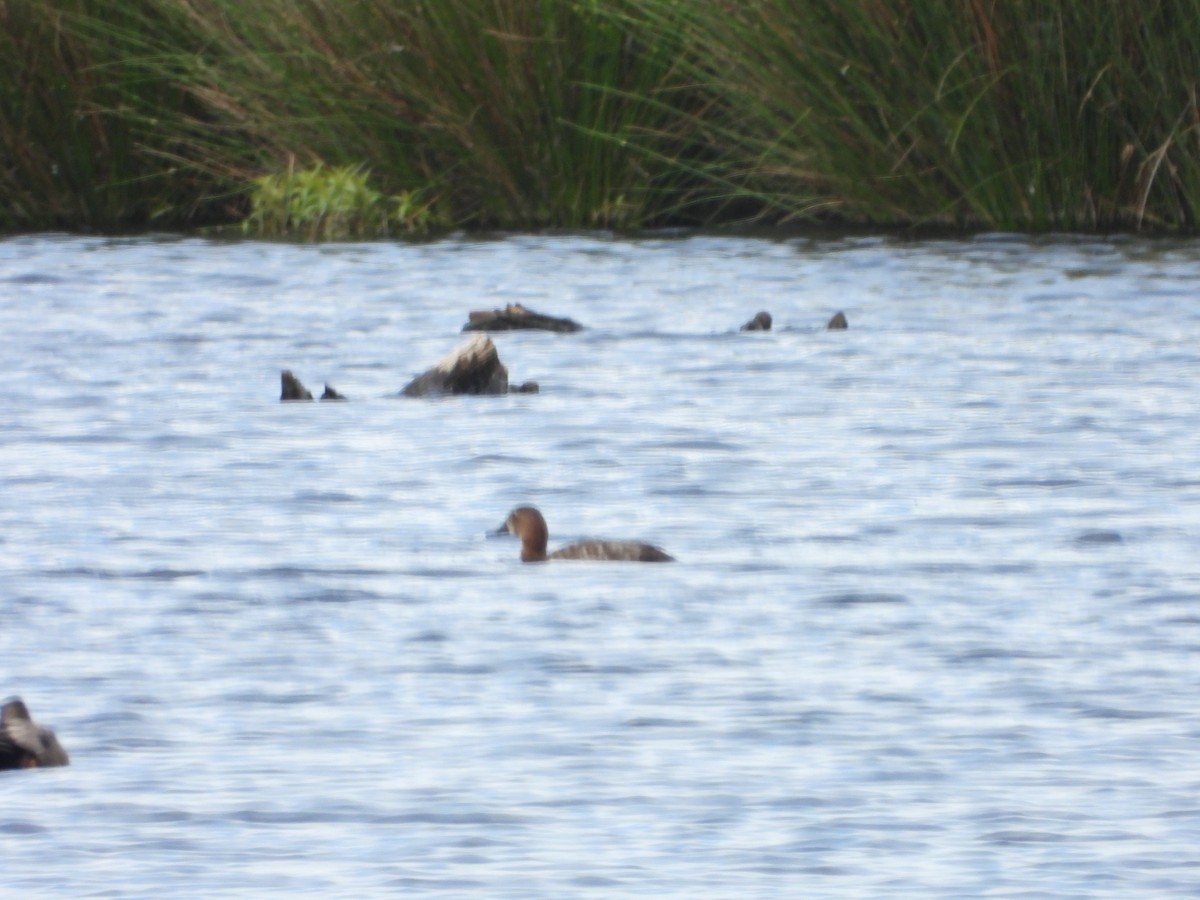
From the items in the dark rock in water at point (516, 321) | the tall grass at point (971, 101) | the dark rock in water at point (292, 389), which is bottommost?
the dark rock in water at point (292, 389)

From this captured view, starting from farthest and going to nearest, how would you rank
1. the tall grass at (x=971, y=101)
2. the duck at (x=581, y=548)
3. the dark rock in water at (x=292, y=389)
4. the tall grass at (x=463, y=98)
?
the tall grass at (x=463, y=98) < the tall grass at (x=971, y=101) < the dark rock in water at (x=292, y=389) < the duck at (x=581, y=548)

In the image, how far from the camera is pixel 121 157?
1956 centimetres

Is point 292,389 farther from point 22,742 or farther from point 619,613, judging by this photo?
point 22,742

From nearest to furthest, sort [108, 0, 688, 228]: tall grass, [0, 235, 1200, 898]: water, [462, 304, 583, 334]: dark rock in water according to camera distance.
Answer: [0, 235, 1200, 898]: water → [462, 304, 583, 334]: dark rock in water → [108, 0, 688, 228]: tall grass

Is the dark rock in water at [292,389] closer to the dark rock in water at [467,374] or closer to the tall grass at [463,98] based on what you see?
the dark rock in water at [467,374]

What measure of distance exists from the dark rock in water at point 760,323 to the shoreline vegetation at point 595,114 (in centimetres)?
329

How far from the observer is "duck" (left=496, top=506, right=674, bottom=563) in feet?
23.1

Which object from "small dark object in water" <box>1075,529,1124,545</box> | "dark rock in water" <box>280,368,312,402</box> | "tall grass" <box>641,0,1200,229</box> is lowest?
"small dark object in water" <box>1075,529,1124,545</box>

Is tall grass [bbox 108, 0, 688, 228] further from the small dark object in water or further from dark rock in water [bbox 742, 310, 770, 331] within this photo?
the small dark object in water

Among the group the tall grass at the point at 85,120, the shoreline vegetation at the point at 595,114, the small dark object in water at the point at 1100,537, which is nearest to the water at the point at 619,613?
the small dark object in water at the point at 1100,537

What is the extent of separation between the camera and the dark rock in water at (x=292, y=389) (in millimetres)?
10227

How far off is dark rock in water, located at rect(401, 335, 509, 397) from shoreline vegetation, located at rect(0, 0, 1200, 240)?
555 cm

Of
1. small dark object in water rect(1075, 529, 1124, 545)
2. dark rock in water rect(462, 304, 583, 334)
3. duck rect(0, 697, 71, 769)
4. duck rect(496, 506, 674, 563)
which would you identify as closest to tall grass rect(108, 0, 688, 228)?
dark rock in water rect(462, 304, 583, 334)

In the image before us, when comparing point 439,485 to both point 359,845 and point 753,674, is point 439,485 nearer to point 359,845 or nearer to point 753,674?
point 753,674
